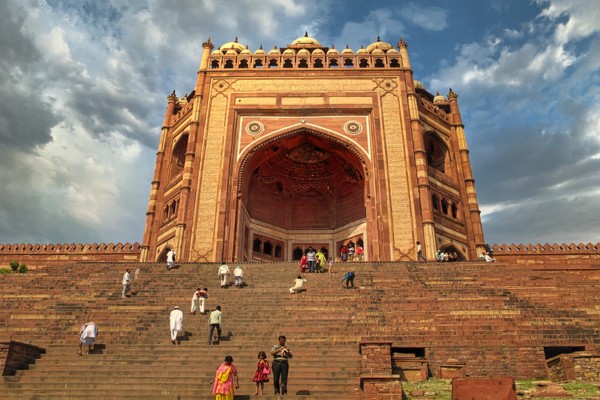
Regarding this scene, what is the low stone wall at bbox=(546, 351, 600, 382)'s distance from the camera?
8.72 meters

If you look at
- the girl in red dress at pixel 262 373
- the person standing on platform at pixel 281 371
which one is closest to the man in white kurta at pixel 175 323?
the girl in red dress at pixel 262 373

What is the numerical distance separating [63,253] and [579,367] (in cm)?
2520

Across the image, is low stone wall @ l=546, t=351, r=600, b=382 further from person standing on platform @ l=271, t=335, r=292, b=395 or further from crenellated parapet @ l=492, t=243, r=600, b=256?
crenellated parapet @ l=492, t=243, r=600, b=256

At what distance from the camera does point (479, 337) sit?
1095cm

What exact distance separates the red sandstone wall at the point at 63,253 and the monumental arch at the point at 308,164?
1683mm

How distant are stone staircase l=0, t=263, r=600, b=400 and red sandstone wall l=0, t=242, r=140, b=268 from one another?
31.3ft

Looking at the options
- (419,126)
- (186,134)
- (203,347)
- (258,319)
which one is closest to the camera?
(203,347)

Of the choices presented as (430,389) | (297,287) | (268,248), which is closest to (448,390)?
(430,389)

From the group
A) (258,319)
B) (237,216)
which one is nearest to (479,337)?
(258,319)

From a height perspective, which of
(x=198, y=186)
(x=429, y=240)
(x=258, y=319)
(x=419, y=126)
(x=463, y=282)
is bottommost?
(x=258, y=319)

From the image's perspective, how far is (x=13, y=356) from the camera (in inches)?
375

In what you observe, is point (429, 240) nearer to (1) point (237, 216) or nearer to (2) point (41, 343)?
(1) point (237, 216)

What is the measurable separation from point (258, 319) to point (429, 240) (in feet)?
40.7

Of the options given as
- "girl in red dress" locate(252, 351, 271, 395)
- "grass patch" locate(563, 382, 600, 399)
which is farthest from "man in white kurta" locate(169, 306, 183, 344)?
"grass patch" locate(563, 382, 600, 399)
